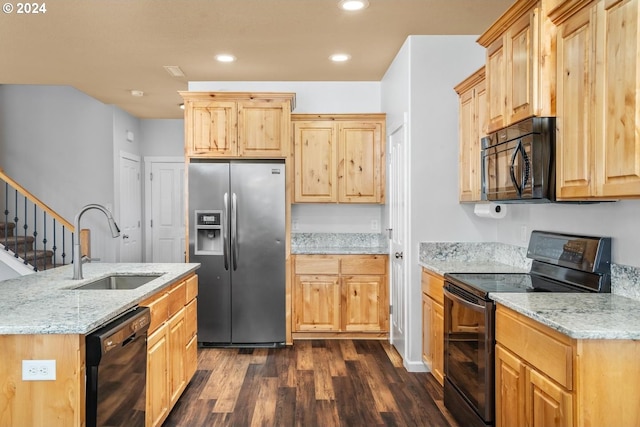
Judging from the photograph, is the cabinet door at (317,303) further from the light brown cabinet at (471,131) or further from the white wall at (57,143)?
the white wall at (57,143)

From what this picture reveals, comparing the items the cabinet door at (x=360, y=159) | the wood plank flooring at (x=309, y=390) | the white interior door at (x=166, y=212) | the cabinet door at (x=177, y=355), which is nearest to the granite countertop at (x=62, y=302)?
the cabinet door at (x=177, y=355)

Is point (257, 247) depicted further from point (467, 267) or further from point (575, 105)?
point (575, 105)

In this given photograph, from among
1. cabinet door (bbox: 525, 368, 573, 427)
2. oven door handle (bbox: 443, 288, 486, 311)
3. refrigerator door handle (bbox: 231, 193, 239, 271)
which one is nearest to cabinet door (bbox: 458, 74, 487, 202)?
oven door handle (bbox: 443, 288, 486, 311)

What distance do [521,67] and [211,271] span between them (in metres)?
3.15

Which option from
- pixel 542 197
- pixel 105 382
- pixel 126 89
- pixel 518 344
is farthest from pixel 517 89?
pixel 126 89

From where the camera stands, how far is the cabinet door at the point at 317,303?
4.57 m

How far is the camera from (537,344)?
1888 mm

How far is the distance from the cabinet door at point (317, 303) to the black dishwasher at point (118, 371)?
2352 millimetres

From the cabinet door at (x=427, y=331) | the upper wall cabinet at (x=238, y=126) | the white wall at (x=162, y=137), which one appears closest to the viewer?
the cabinet door at (x=427, y=331)

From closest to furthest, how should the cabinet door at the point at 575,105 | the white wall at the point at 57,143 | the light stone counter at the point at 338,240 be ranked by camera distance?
the cabinet door at the point at 575,105
the light stone counter at the point at 338,240
the white wall at the point at 57,143

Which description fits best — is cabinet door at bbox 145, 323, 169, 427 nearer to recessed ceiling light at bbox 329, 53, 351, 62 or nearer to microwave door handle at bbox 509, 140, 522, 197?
microwave door handle at bbox 509, 140, 522, 197

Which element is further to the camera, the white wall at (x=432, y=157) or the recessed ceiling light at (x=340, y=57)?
the recessed ceiling light at (x=340, y=57)

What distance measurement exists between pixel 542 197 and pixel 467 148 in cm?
130

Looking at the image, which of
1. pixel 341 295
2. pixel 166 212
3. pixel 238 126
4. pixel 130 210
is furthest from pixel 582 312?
pixel 166 212
